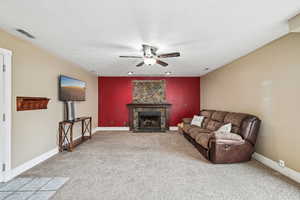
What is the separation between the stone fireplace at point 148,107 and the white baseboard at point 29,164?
12.2 feet

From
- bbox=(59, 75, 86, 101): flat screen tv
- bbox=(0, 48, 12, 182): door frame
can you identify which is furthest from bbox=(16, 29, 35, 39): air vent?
bbox=(59, 75, 86, 101): flat screen tv

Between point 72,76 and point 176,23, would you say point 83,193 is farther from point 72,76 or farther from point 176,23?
point 72,76

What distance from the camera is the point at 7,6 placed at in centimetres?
200

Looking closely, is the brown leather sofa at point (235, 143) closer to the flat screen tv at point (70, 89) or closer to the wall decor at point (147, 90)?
the flat screen tv at point (70, 89)

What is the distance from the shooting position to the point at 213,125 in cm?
477

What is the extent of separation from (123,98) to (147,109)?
3.98ft

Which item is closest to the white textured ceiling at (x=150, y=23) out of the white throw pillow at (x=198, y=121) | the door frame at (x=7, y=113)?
the door frame at (x=7, y=113)

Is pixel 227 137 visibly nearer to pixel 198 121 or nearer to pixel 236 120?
→ pixel 236 120

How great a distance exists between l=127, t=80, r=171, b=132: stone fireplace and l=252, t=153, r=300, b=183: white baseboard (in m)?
4.04

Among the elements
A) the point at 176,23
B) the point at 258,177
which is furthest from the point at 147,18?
the point at 258,177

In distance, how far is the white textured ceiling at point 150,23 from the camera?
77.9 inches

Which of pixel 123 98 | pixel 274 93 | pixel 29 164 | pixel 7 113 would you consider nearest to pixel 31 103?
pixel 7 113

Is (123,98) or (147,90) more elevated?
(147,90)

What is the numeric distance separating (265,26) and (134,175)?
10.6 feet
